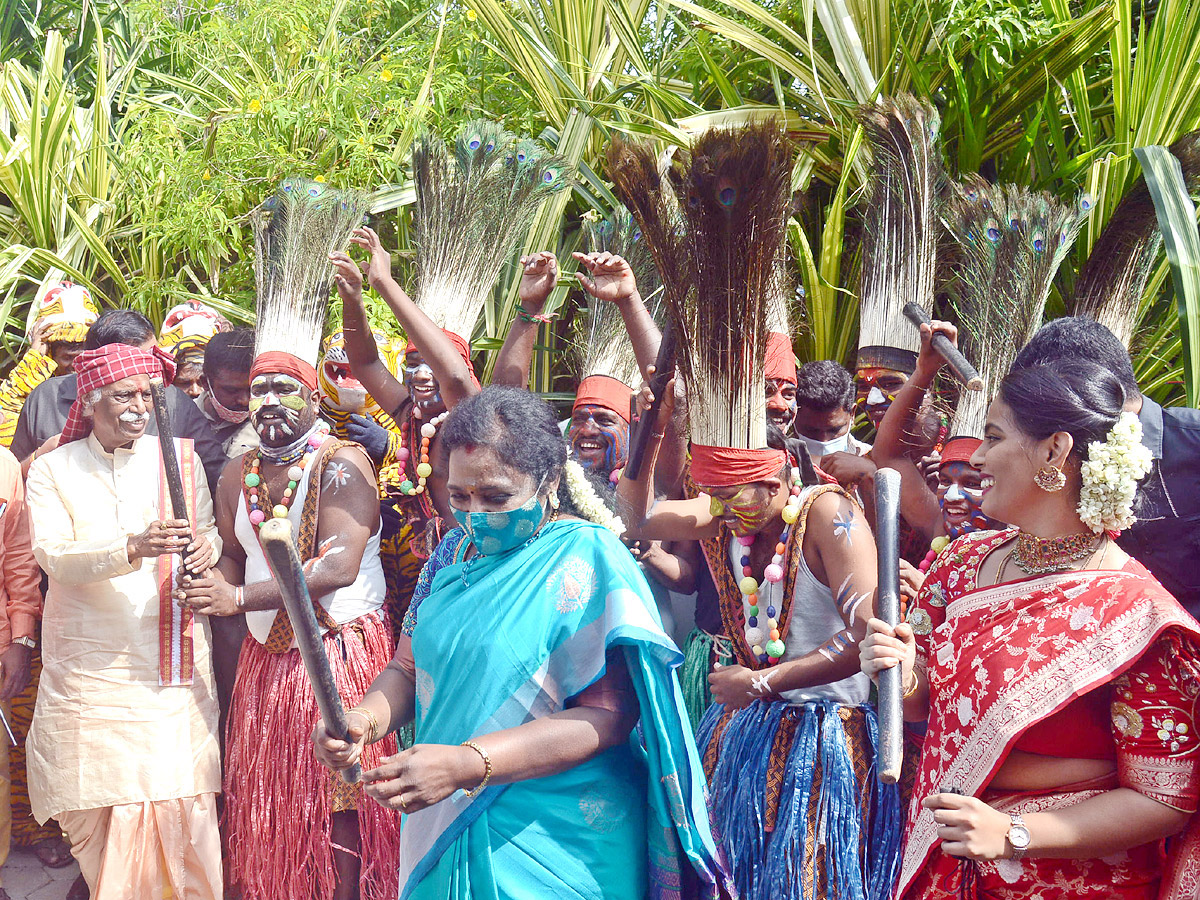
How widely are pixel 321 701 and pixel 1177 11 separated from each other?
13.2 feet

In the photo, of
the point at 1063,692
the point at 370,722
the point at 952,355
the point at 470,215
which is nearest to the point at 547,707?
the point at 370,722

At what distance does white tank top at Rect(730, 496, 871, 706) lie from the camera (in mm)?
3074

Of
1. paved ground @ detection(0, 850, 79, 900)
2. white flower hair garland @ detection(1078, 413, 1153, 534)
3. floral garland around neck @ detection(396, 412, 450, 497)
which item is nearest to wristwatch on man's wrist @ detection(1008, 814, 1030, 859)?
white flower hair garland @ detection(1078, 413, 1153, 534)

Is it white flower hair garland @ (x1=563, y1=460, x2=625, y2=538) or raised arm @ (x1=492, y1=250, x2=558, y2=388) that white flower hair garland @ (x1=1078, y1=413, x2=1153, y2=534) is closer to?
white flower hair garland @ (x1=563, y1=460, x2=625, y2=538)

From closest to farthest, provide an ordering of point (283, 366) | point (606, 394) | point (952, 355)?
point (952, 355), point (283, 366), point (606, 394)

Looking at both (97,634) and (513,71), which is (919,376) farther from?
(513,71)

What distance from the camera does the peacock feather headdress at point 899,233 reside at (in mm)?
3953

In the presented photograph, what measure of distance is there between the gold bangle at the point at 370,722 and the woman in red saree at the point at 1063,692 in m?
1.06

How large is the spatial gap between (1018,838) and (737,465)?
4.06ft

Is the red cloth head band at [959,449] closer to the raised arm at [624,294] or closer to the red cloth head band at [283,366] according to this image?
the raised arm at [624,294]

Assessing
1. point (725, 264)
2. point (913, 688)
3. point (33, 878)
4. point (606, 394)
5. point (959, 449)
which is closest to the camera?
point (913, 688)

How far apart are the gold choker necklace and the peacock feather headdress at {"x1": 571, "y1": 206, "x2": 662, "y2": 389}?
7.34ft

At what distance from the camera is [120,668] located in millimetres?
4070

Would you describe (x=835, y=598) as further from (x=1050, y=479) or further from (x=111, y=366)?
(x=111, y=366)
